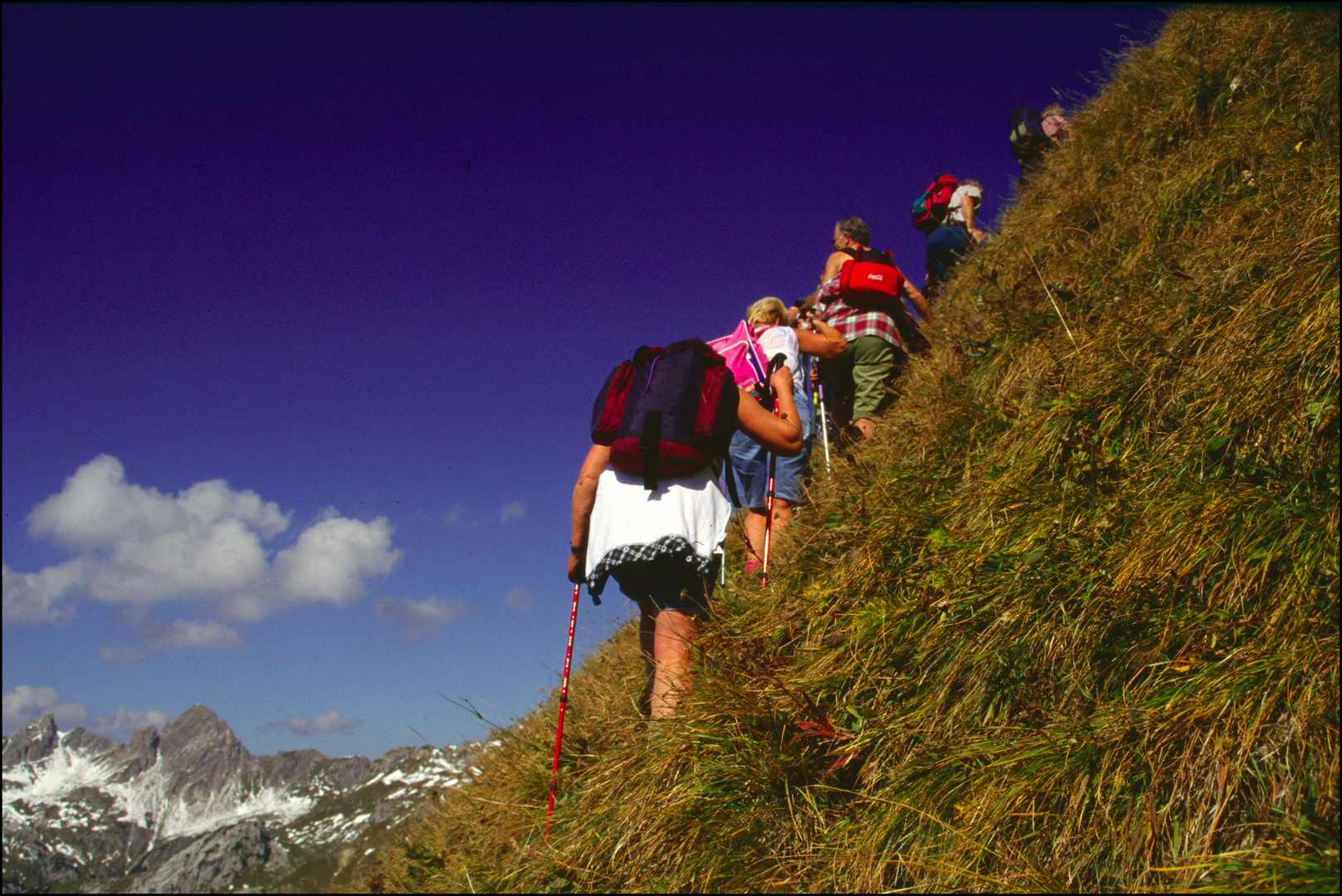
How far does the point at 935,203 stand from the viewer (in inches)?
416

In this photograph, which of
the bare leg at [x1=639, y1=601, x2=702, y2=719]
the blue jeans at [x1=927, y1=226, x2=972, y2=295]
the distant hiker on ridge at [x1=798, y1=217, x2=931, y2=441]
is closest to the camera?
the bare leg at [x1=639, y1=601, x2=702, y2=719]

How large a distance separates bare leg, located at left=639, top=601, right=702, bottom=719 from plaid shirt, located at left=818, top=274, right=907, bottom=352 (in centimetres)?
452

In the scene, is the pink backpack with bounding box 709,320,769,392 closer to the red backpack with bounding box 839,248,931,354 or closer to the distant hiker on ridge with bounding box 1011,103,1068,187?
the red backpack with bounding box 839,248,931,354

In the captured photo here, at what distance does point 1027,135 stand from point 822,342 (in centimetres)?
677

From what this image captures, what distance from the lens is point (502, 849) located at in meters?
4.84

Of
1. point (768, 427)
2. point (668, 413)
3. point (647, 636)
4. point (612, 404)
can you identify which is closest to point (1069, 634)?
point (768, 427)

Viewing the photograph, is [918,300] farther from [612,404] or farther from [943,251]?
[612,404]

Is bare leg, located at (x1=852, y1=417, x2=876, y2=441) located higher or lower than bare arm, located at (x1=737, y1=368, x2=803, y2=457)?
higher

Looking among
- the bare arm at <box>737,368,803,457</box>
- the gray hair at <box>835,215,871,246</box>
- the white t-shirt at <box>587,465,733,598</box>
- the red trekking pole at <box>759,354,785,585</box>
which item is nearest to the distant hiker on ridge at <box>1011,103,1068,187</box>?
the gray hair at <box>835,215,871,246</box>

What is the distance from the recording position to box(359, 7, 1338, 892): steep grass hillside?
2189mm

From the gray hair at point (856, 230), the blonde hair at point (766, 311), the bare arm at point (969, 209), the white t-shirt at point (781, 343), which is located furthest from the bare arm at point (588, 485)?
the bare arm at point (969, 209)

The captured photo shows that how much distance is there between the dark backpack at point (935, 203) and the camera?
34.7 ft

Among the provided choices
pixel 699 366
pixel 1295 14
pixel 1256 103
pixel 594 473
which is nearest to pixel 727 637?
pixel 594 473

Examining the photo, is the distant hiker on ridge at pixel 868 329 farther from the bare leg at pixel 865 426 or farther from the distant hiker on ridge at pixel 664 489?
the distant hiker on ridge at pixel 664 489
